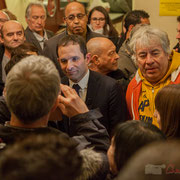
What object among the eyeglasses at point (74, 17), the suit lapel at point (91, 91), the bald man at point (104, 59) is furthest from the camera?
the eyeglasses at point (74, 17)

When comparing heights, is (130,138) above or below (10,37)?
below

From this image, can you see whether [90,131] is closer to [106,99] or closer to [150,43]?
[106,99]

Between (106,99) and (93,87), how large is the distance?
0.13 meters

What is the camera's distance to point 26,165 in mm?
687

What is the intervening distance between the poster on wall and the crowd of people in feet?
7.34

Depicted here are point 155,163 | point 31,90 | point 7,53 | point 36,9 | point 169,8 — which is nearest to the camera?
point 155,163

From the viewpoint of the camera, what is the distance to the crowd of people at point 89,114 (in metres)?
0.71

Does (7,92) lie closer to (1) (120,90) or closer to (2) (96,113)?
(2) (96,113)

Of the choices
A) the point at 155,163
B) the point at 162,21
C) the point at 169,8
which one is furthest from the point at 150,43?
the point at 162,21

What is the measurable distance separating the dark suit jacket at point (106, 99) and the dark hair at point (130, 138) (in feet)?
3.03

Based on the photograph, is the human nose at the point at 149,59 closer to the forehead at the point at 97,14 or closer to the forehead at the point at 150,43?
the forehead at the point at 150,43

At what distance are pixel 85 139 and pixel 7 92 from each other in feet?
1.35

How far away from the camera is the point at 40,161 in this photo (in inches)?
28.0

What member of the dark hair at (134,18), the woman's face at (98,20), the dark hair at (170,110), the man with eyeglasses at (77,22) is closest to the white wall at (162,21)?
the woman's face at (98,20)
